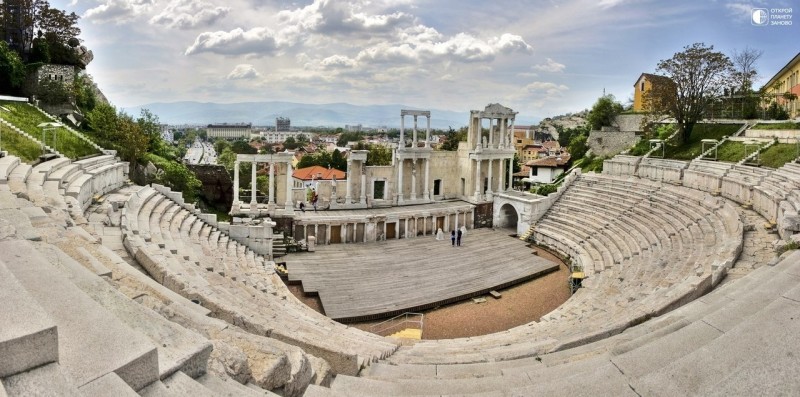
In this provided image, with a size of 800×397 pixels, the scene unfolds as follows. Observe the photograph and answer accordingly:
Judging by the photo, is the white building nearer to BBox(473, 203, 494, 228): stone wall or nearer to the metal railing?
BBox(473, 203, 494, 228): stone wall

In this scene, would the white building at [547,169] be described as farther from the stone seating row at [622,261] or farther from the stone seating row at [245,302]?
the stone seating row at [245,302]

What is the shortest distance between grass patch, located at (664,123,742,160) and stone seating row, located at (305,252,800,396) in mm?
26907

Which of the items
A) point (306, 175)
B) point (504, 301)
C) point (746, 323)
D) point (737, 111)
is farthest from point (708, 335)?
point (306, 175)

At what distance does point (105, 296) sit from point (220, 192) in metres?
36.0

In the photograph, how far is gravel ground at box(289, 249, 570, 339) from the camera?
53.3ft

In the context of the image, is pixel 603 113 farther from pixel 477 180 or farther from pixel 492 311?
pixel 492 311

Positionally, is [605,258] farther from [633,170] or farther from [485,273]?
[633,170]

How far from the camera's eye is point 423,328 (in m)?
16.3

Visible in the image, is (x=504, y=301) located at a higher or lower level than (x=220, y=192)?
lower

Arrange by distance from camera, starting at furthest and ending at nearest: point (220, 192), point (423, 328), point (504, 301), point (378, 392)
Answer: point (220, 192)
point (504, 301)
point (423, 328)
point (378, 392)

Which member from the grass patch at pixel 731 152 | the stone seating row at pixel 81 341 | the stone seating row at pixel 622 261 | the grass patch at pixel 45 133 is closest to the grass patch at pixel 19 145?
the grass patch at pixel 45 133

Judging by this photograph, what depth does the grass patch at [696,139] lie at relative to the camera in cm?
3064

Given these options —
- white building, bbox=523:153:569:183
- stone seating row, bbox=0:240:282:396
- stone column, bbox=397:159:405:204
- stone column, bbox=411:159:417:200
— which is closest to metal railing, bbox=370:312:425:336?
stone seating row, bbox=0:240:282:396

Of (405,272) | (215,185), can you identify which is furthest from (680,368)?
(215,185)
